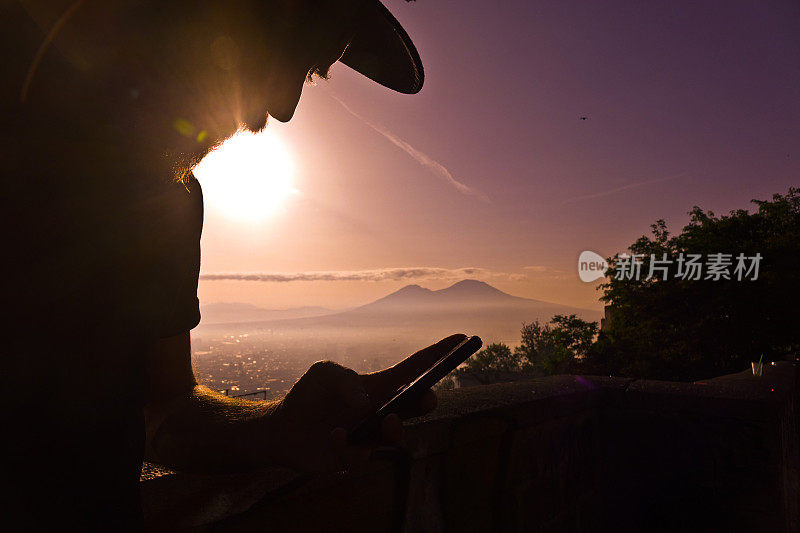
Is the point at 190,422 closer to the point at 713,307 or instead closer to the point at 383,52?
the point at 383,52

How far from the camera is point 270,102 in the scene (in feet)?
4.33

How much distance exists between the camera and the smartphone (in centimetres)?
139

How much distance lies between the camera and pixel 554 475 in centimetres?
309

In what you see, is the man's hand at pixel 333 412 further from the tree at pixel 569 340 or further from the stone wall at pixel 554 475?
the tree at pixel 569 340

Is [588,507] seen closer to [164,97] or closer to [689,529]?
[689,529]

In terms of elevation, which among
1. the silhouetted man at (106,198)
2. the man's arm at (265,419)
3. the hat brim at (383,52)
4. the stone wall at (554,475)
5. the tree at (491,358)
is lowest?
the tree at (491,358)

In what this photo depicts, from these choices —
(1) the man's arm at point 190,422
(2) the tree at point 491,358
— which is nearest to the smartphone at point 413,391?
(1) the man's arm at point 190,422

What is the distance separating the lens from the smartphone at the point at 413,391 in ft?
4.58

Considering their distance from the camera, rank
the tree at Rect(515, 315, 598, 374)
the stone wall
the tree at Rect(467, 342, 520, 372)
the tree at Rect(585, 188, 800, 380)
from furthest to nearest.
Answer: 1. the tree at Rect(467, 342, 520, 372)
2. the tree at Rect(515, 315, 598, 374)
3. the tree at Rect(585, 188, 800, 380)
4. the stone wall

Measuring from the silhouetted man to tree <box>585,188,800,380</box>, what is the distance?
1256 inches

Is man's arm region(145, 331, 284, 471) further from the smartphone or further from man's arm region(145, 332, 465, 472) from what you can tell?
the smartphone

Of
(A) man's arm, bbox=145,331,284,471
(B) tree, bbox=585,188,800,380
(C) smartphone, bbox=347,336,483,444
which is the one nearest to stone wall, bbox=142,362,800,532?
(A) man's arm, bbox=145,331,284,471

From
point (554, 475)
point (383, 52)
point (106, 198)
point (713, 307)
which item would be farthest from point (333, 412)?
point (713, 307)

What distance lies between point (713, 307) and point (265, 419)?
32964 mm
